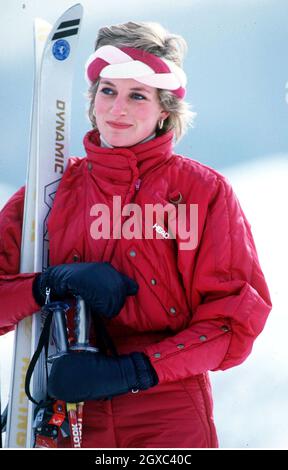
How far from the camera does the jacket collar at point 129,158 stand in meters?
2.89

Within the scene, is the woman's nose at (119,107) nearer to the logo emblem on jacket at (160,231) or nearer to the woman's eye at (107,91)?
the woman's eye at (107,91)

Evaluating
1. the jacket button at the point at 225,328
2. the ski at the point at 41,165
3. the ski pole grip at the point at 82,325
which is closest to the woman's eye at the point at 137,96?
the ski at the point at 41,165

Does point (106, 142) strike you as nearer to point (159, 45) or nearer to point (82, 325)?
point (159, 45)

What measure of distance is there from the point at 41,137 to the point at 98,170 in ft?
1.12

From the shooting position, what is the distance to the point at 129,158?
9.47 ft

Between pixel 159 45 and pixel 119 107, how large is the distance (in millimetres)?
262

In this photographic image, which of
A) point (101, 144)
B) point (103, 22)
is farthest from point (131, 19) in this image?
point (101, 144)

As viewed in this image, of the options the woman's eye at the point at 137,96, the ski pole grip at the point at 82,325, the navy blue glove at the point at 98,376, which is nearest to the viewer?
the navy blue glove at the point at 98,376

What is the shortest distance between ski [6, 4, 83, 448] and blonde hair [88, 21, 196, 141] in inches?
7.8

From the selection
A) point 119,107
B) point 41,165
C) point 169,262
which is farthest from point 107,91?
point 169,262

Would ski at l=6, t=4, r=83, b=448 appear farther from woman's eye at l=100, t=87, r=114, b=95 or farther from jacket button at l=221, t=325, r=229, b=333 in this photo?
jacket button at l=221, t=325, r=229, b=333

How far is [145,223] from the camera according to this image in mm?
2854

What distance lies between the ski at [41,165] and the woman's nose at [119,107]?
1.11 ft

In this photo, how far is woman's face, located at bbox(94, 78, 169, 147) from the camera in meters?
2.95
